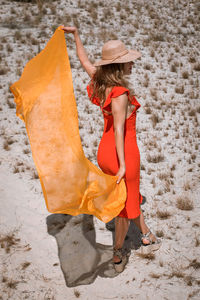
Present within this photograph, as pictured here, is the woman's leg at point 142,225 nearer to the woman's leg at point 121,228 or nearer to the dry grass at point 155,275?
the woman's leg at point 121,228

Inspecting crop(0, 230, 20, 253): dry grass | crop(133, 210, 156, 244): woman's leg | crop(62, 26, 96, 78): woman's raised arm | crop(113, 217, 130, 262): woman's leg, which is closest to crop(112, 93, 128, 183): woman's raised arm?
crop(62, 26, 96, 78): woman's raised arm

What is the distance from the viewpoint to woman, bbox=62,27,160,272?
2.72 metres

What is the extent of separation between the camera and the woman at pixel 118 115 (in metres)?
2.72

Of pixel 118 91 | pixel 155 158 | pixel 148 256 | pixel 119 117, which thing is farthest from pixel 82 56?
pixel 155 158

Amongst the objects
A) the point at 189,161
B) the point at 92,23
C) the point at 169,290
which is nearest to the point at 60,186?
the point at 169,290

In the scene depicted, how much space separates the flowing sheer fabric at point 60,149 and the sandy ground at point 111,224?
1.00 metres

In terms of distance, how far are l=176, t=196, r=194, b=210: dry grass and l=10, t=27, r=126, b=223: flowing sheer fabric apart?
67.3 inches

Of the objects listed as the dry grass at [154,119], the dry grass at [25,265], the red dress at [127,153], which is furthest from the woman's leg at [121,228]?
the dry grass at [154,119]

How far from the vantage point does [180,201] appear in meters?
4.52

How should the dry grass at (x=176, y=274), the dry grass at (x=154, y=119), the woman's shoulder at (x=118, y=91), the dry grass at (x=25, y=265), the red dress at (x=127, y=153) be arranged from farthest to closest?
1. the dry grass at (x=154, y=119)
2. the dry grass at (x=25, y=265)
3. the dry grass at (x=176, y=274)
4. the red dress at (x=127, y=153)
5. the woman's shoulder at (x=118, y=91)

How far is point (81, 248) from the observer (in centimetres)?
391

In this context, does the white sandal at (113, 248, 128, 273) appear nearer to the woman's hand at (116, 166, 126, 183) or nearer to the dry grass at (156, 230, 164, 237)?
the dry grass at (156, 230, 164, 237)

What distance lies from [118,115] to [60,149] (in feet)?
1.90

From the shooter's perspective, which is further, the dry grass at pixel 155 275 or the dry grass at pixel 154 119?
the dry grass at pixel 154 119
